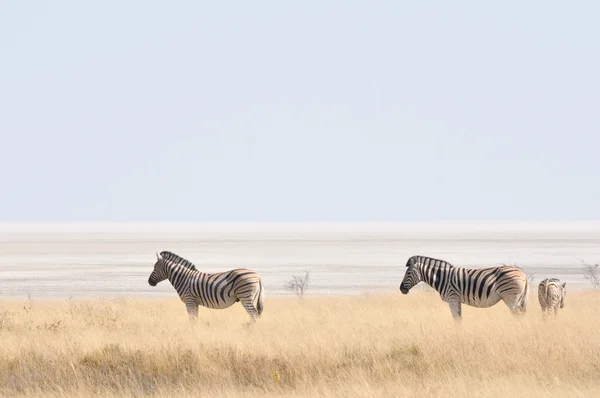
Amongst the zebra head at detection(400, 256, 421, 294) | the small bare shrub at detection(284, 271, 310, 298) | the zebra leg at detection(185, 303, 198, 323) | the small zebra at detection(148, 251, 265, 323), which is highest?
the zebra head at detection(400, 256, 421, 294)

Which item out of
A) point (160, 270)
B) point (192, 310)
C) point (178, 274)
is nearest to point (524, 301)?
point (192, 310)

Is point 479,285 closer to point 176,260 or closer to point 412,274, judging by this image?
point 412,274

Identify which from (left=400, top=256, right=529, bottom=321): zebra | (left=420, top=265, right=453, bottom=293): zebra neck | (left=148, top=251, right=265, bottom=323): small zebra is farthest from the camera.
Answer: (left=148, top=251, right=265, bottom=323): small zebra

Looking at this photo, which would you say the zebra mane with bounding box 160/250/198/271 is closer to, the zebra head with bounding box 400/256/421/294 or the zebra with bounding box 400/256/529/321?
the zebra head with bounding box 400/256/421/294

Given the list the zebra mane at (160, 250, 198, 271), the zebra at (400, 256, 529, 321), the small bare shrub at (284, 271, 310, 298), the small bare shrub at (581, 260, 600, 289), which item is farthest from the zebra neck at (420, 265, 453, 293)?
the small bare shrub at (581, 260, 600, 289)

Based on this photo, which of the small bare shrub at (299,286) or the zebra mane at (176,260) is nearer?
the zebra mane at (176,260)

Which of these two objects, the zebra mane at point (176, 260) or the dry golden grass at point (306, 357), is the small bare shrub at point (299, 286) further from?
the dry golden grass at point (306, 357)

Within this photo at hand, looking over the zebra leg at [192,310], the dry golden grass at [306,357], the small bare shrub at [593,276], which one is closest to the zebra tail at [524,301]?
the dry golden grass at [306,357]

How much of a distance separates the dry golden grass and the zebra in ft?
1.39

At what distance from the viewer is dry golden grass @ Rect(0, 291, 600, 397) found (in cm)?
1394

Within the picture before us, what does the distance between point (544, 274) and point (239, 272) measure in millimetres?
34738

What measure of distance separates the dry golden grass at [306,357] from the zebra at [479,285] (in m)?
0.42

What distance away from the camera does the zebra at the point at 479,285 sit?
20266 millimetres

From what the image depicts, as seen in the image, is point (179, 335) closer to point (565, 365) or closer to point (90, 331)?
point (90, 331)
